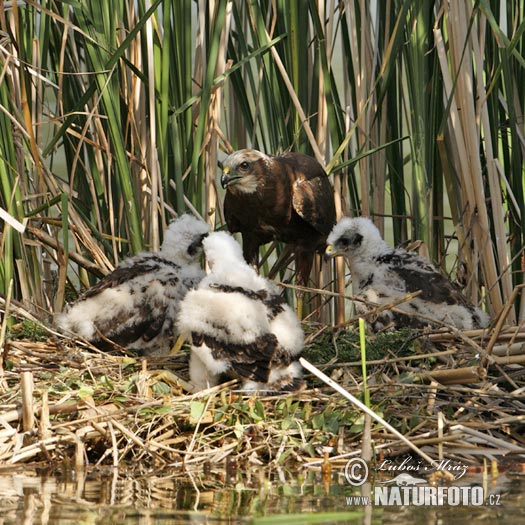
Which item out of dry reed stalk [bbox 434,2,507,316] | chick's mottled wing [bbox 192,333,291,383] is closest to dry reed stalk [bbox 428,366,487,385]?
chick's mottled wing [bbox 192,333,291,383]

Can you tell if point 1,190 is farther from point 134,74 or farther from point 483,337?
point 483,337

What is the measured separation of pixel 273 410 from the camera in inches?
179

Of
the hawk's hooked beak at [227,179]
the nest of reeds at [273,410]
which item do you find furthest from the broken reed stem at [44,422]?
the hawk's hooked beak at [227,179]

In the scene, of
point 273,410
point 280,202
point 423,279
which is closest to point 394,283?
point 423,279

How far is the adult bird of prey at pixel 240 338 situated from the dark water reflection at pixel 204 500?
63cm

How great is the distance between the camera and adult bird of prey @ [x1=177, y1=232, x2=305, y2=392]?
4.64 metres

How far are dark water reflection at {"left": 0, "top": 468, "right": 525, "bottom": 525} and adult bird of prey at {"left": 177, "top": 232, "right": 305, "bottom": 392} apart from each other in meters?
0.63

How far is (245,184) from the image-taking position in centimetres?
647

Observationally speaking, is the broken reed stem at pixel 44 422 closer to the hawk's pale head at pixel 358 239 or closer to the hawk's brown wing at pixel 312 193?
the hawk's pale head at pixel 358 239

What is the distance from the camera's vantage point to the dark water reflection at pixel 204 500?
11.1ft

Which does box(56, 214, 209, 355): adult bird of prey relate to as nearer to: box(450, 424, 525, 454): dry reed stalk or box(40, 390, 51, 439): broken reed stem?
box(40, 390, 51, 439): broken reed stem

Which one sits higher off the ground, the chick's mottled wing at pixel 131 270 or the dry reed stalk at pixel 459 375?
the chick's mottled wing at pixel 131 270

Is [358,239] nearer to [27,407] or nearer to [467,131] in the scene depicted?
[467,131]

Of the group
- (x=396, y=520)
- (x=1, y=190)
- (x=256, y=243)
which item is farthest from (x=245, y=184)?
(x=396, y=520)
